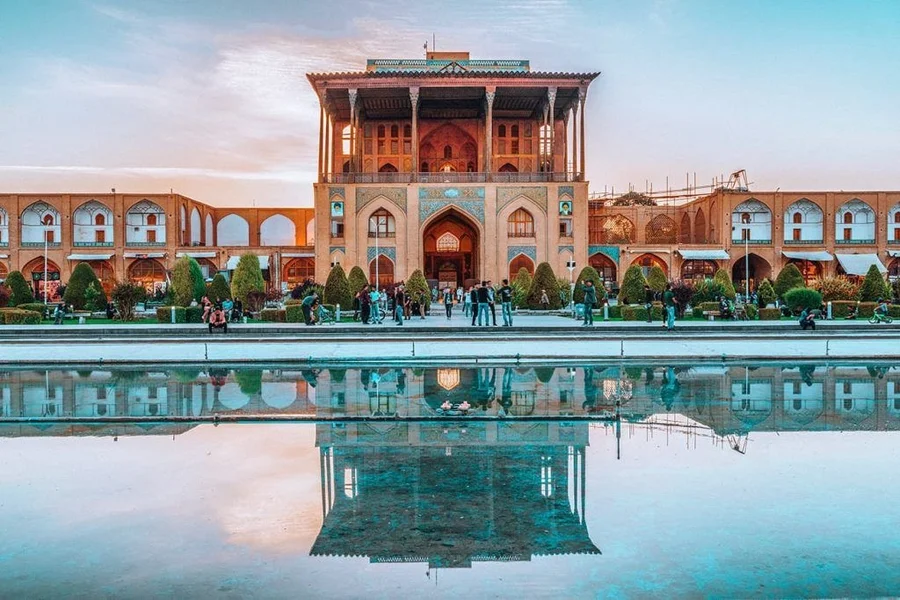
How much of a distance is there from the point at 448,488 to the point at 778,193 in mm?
37298

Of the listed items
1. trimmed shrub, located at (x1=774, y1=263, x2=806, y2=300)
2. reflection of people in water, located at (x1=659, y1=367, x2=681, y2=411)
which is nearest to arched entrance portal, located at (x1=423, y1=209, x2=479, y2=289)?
trimmed shrub, located at (x1=774, y1=263, x2=806, y2=300)

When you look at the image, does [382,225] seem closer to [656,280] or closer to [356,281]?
[356,281]

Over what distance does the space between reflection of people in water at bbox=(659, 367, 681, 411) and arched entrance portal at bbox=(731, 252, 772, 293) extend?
98.6 ft

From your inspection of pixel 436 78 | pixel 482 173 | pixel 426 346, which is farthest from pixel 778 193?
pixel 426 346

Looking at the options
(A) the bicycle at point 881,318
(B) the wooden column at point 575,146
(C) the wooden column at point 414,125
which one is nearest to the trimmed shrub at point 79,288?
(C) the wooden column at point 414,125

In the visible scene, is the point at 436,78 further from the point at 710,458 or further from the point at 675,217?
the point at 710,458

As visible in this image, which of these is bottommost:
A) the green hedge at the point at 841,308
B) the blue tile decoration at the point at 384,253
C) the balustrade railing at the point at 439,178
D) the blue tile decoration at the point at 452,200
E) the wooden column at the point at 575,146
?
the green hedge at the point at 841,308

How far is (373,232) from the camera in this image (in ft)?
107

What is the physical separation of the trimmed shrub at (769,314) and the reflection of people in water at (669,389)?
10099mm

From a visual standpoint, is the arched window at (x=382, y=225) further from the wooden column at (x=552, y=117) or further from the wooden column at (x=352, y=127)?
the wooden column at (x=552, y=117)

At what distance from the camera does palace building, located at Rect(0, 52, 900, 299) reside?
32.3 metres

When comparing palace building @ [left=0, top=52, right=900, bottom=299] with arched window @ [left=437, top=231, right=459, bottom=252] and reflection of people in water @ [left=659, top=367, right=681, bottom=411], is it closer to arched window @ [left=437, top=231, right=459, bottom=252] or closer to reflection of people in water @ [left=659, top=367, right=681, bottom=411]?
arched window @ [left=437, top=231, right=459, bottom=252]

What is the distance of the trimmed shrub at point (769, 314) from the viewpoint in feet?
61.3

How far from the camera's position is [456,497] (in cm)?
423
